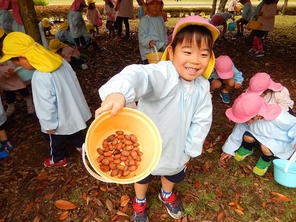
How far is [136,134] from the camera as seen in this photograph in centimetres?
152

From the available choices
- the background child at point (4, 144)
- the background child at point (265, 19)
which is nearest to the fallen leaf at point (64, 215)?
the background child at point (4, 144)

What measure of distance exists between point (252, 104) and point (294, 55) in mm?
5594

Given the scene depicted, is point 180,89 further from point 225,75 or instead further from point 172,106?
point 225,75

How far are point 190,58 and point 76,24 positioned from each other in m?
6.29

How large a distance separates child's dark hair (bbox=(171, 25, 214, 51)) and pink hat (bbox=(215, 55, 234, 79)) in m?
2.37

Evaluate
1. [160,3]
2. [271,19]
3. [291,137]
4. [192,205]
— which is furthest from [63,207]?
[271,19]

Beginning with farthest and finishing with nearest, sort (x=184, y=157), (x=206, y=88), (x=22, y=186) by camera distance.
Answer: (x=22, y=186) → (x=184, y=157) → (x=206, y=88)

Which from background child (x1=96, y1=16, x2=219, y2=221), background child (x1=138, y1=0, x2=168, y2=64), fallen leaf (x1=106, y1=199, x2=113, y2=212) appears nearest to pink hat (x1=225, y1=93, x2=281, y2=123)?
background child (x1=96, y1=16, x2=219, y2=221)

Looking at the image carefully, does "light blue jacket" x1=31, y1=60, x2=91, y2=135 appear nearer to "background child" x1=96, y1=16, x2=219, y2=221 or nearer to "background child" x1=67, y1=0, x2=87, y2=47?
"background child" x1=96, y1=16, x2=219, y2=221

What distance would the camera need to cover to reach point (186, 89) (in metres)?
1.61

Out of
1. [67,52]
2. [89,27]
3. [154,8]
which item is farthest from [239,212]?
[89,27]

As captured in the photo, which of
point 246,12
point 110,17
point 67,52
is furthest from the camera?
point 110,17

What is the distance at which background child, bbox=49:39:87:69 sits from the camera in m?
5.43

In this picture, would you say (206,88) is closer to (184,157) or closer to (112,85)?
(184,157)
